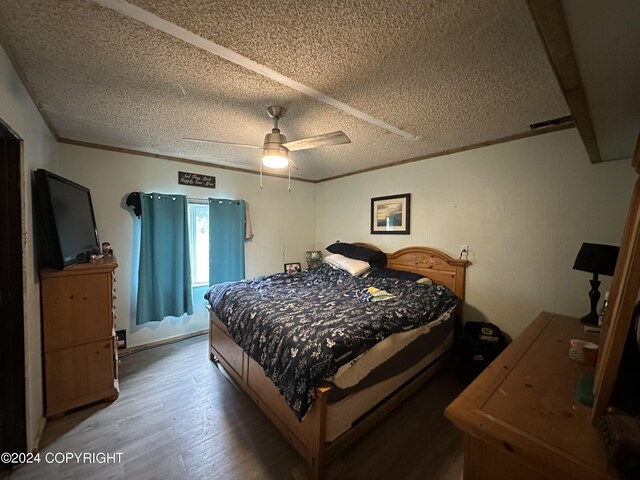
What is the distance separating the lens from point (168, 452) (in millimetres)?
1629

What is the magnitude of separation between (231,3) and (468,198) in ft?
8.77

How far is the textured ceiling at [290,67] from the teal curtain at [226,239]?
1.25 meters

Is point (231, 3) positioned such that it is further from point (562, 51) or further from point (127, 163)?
point (127, 163)

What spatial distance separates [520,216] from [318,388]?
7.93 feet

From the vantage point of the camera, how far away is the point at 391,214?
11.3 feet

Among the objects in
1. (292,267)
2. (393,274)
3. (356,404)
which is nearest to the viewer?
(356,404)

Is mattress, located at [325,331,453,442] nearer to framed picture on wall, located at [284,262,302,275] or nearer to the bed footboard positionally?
the bed footboard

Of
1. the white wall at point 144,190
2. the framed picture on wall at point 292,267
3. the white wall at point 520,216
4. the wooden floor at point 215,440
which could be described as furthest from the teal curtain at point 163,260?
the white wall at point 520,216

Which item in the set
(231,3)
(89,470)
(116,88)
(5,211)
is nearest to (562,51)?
(231,3)

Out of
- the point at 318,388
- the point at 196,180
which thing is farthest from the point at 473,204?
the point at 196,180

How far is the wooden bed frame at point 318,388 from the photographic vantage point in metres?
1.42

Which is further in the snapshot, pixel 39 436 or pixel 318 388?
pixel 39 436

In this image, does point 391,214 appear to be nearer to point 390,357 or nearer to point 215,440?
point 390,357

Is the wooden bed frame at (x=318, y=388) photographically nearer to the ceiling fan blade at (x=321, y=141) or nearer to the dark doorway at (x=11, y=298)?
the dark doorway at (x=11, y=298)
